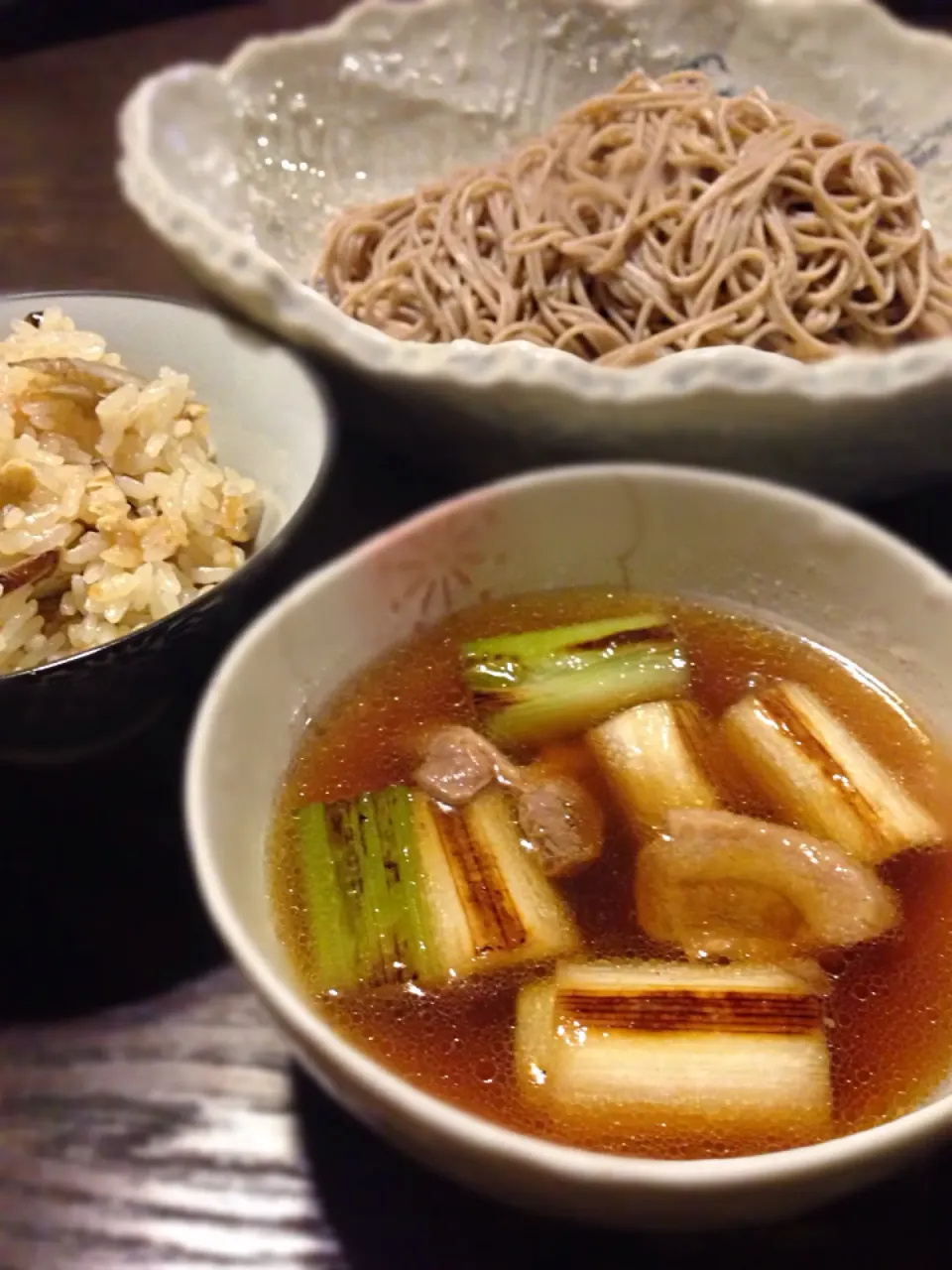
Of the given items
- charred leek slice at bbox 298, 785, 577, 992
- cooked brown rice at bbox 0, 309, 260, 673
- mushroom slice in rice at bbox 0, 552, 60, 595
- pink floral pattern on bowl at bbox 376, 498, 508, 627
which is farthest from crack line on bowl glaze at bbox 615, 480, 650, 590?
mushroom slice in rice at bbox 0, 552, 60, 595

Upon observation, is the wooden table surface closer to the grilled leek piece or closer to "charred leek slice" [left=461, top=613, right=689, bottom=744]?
the grilled leek piece

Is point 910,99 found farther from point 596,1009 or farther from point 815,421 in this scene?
point 596,1009

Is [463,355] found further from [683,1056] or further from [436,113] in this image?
[436,113]

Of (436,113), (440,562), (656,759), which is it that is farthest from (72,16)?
(656,759)

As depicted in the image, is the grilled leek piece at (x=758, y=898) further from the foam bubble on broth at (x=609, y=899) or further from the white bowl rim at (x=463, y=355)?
the white bowl rim at (x=463, y=355)

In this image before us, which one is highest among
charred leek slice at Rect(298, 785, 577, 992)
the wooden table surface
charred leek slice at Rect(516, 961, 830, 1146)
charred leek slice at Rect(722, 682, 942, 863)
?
charred leek slice at Rect(722, 682, 942, 863)

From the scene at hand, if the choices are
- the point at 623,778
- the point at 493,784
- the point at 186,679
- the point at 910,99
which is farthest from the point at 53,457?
the point at 910,99

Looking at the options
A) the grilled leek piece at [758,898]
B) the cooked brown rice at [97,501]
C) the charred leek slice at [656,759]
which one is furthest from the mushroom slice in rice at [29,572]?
the grilled leek piece at [758,898]
